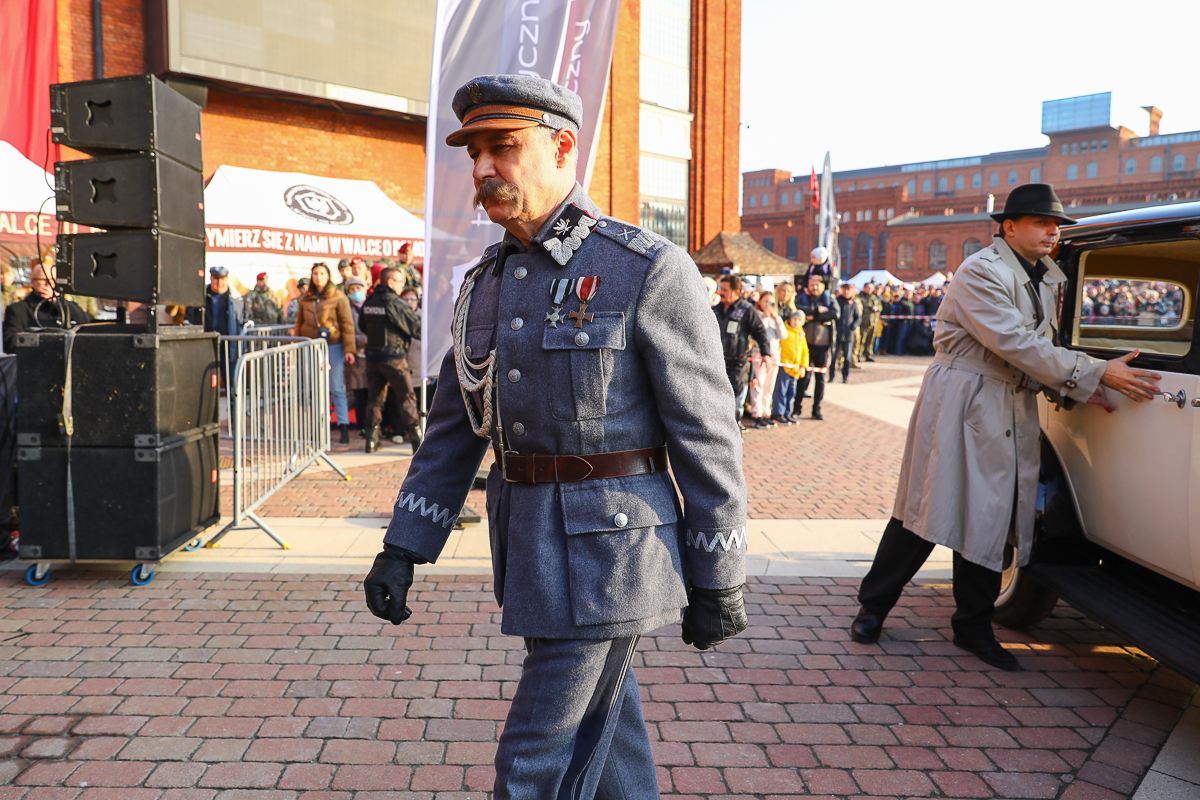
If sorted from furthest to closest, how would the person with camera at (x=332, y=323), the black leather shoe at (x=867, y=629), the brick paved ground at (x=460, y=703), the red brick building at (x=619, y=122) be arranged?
1. the red brick building at (x=619, y=122)
2. the person with camera at (x=332, y=323)
3. the black leather shoe at (x=867, y=629)
4. the brick paved ground at (x=460, y=703)

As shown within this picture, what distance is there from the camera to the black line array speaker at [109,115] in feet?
15.6

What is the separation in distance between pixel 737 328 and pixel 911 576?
5591 millimetres

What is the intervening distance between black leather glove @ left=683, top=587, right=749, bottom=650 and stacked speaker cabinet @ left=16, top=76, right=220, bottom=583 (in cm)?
383

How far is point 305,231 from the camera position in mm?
15773

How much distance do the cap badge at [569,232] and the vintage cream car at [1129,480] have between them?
8.42 ft

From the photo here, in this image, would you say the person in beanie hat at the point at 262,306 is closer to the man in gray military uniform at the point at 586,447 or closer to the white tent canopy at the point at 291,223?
the white tent canopy at the point at 291,223

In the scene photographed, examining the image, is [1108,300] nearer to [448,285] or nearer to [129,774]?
[448,285]

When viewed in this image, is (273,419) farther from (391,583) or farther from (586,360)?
(586,360)

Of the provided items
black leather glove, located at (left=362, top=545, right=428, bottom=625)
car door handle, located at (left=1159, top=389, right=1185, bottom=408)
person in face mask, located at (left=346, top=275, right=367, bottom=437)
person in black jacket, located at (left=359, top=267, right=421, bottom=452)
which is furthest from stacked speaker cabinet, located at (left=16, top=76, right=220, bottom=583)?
person in face mask, located at (left=346, top=275, right=367, bottom=437)

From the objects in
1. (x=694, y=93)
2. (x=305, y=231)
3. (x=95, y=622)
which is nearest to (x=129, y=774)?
(x=95, y=622)

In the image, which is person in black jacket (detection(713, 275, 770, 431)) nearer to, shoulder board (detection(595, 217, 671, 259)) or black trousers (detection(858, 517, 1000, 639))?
black trousers (detection(858, 517, 1000, 639))

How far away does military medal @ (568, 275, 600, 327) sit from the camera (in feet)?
6.35

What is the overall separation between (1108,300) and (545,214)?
3370 cm

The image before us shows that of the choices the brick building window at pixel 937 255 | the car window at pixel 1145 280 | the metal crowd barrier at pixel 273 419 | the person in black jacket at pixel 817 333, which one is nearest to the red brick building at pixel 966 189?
the brick building window at pixel 937 255
